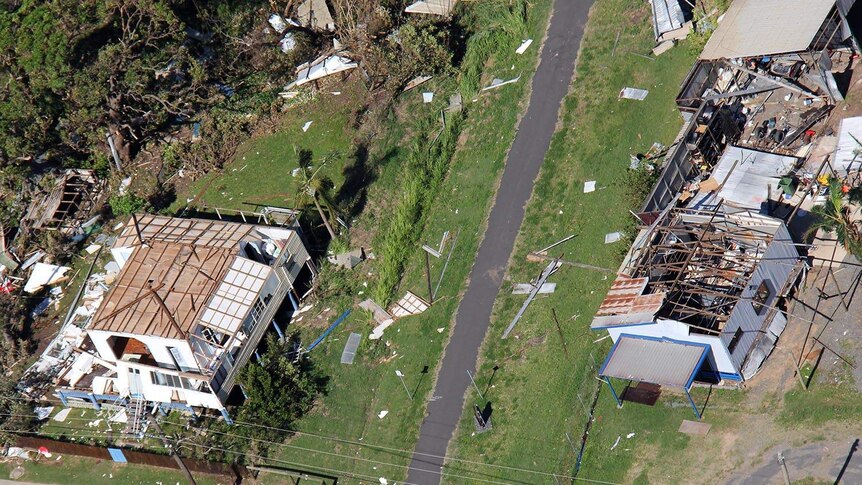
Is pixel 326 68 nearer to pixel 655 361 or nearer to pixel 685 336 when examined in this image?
pixel 655 361

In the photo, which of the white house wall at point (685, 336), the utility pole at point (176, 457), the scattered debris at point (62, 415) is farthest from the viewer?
the scattered debris at point (62, 415)

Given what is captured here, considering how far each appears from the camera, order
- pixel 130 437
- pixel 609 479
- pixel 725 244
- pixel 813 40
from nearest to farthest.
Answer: pixel 609 479, pixel 725 244, pixel 813 40, pixel 130 437

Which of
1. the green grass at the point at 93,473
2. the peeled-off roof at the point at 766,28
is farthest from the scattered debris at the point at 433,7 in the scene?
the green grass at the point at 93,473

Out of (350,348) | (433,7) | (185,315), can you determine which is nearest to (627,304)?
(350,348)

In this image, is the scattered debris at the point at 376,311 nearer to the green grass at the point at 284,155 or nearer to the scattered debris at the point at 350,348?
the scattered debris at the point at 350,348

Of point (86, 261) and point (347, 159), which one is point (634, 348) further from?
point (86, 261)

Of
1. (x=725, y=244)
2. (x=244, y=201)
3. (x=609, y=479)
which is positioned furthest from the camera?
(x=244, y=201)

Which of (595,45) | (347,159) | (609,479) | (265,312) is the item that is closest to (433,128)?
(347,159)
